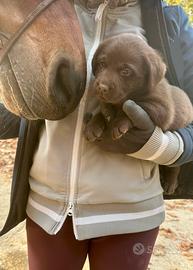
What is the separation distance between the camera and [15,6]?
1.19 meters

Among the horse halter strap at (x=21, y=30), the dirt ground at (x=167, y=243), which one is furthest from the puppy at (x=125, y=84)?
the dirt ground at (x=167, y=243)

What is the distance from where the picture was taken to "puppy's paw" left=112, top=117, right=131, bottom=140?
1.35 metres

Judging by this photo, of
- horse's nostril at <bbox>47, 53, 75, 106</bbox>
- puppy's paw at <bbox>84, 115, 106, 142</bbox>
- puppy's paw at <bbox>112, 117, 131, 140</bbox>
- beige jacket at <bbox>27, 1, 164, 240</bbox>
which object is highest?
horse's nostril at <bbox>47, 53, 75, 106</bbox>

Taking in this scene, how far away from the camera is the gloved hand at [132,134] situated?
131 centimetres

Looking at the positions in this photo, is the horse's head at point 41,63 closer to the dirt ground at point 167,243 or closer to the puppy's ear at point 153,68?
the puppy's ear at point 153,68

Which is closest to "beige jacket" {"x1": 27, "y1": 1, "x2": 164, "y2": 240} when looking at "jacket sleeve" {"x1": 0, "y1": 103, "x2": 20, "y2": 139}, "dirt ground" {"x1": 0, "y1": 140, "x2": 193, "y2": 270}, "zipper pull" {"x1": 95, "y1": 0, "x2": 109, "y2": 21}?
"zipper pull" {"x1": 95, "y1": 0, "x2": 109, "y2": 21}

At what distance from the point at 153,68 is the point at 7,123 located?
2.15 feet

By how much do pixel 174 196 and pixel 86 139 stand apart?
522 millimetres

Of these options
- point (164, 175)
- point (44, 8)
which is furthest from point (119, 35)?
point (164, 175)

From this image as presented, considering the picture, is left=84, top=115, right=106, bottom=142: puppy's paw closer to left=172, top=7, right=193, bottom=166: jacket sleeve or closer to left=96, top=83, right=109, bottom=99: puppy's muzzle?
left=96, top=83, right=109, bottom=99: puppy's muzzle

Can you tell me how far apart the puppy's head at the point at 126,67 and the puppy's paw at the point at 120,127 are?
62mm

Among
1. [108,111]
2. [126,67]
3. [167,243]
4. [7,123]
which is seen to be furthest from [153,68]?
[167,243]

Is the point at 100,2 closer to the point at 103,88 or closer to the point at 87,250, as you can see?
the point at 103,88

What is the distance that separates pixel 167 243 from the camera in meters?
3.81
